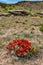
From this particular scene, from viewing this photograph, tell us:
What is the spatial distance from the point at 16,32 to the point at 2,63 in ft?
10.1

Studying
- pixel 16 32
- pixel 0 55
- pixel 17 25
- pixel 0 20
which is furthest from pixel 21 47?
pixel 0 20

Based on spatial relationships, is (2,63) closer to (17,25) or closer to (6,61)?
(6,61)

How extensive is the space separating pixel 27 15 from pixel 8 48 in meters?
6.22

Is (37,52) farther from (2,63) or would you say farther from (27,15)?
(27,15)

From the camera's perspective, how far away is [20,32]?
1175cm

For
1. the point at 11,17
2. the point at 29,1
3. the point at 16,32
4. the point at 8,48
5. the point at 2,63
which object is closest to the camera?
the point at 2,63

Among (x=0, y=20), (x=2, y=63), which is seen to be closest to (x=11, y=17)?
(x=0, y=20)

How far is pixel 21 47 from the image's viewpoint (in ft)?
30.3

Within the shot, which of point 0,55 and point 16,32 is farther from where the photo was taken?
point 16,32

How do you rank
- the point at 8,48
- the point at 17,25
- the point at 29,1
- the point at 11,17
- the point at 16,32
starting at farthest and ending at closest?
the point at 29,1
the point at 11,17
the point at 17,25
the point at 16,32
the point at 8,48

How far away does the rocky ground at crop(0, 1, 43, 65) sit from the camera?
9.20 m

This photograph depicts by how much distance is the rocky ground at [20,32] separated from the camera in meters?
9.20

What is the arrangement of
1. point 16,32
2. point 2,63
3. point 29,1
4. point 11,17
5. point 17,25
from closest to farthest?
point 2,63
point 16,32
point 17,25
point 11,17
point 29,1

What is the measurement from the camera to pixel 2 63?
8.96 m
